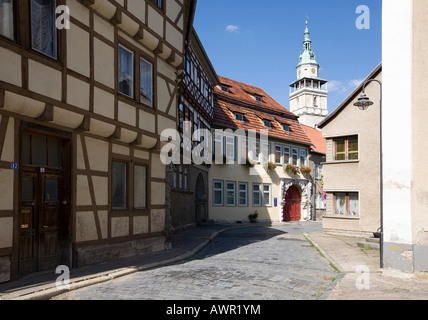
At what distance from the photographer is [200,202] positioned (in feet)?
85.7

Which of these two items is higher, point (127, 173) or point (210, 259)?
point (127, 173)

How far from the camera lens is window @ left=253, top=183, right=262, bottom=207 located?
3026 centimetres

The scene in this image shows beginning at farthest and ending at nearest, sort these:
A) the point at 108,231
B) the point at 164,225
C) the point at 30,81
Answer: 1. the point at 164,225
2. the point at 108,231
3. the point at 30,81

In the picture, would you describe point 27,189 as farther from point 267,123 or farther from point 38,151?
point 267,123

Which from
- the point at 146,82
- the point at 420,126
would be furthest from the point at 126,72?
the point at 420,126

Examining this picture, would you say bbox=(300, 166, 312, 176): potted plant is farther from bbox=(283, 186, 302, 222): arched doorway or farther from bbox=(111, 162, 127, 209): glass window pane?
bbox=(111, 162, 127, 209): glass window pane

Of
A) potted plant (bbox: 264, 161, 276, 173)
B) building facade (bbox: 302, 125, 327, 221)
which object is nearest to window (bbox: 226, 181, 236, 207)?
potted plant (bbox: 264, 161, 276, 173)

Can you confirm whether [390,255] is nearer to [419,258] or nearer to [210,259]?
[419,258]

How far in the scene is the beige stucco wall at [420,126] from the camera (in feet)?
30.7

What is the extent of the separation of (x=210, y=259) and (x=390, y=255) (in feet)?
15.2

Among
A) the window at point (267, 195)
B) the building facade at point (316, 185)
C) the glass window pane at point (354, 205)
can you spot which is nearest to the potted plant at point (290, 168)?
the window at point (267, 195)

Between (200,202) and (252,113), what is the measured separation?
9.84 metres

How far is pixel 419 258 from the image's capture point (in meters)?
9.30
